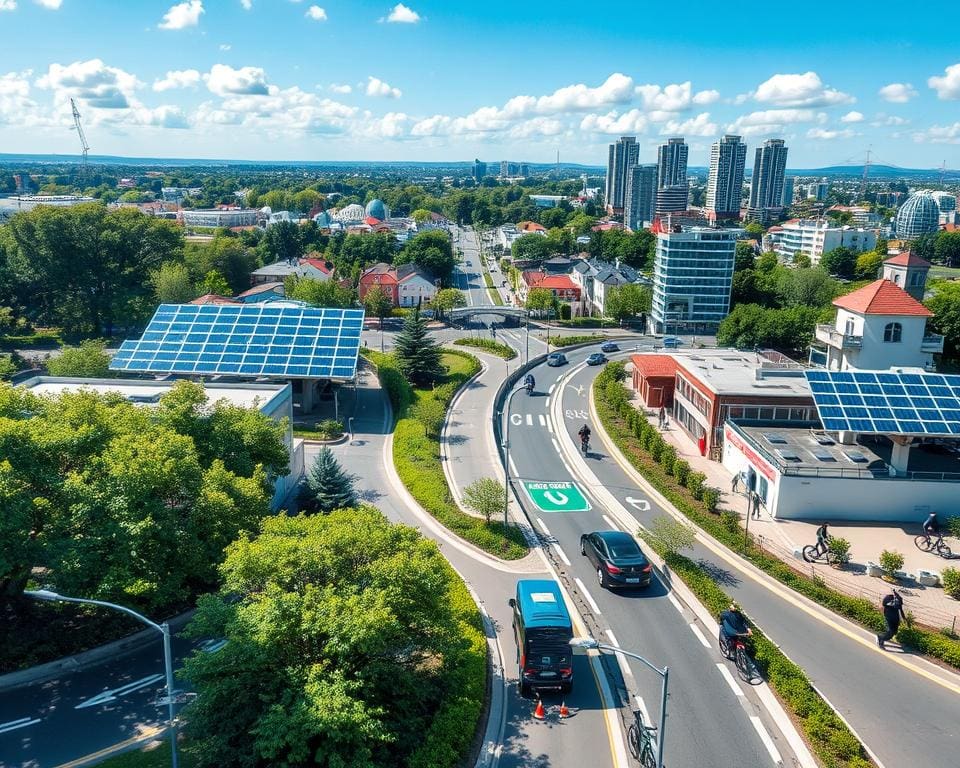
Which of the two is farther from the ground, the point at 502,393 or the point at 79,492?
the point at 79,492

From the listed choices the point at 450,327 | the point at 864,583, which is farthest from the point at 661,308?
the point at 864,583

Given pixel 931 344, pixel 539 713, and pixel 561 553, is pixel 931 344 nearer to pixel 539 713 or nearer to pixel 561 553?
pixel 561 553

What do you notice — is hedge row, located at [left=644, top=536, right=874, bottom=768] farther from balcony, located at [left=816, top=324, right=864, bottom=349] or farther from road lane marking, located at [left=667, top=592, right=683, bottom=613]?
balcony, located at [left=816, top=324, right=864, bottom=349]

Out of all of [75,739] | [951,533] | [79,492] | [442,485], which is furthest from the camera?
[442,485]

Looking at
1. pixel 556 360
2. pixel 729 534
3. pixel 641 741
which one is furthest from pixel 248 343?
pixel 641 741

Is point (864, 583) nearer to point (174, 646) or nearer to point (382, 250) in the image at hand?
point (174, 646)

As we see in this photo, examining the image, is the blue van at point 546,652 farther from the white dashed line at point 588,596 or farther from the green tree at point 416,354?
the green tree at point 416,354

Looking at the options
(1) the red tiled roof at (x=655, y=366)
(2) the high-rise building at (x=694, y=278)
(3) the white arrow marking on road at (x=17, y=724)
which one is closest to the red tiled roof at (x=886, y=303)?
(1) the red tiled roof at (x=655, y=366)

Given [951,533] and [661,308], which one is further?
[661,308]

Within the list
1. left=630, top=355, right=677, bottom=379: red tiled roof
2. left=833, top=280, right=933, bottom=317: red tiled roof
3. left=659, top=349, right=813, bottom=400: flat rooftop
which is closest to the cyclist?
left=659, top=349, right=813, bottom=400: flat rooftop
